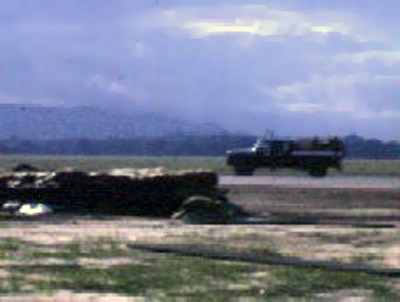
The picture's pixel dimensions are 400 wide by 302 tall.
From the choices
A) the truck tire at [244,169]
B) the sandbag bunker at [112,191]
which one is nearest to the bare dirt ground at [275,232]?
the sandbag bunker at [112,191]

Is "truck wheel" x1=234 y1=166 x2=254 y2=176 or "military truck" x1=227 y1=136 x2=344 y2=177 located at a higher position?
"military truck" x1=227 y1=136 x2=344 y2=177

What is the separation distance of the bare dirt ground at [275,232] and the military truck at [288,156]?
28460 mm

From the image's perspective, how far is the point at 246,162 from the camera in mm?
70500

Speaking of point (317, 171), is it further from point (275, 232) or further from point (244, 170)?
point (275, 232)

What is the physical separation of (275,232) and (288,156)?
4447cm

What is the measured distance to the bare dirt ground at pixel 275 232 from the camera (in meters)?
20.9

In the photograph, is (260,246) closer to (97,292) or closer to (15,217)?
(97,292)

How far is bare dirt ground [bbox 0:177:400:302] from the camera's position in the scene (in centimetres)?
2086

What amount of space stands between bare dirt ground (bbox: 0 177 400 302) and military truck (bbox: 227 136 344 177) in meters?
28.5

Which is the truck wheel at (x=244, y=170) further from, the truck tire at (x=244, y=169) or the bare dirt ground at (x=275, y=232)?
the bare dirt ground at (x=275, y=232)

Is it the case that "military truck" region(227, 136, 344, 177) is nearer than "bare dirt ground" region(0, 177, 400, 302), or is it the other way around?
"bare dirt ground" region(0, 177, 400, 302)

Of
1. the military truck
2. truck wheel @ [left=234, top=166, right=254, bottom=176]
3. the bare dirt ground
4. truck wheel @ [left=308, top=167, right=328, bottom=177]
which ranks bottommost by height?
the bare dirt ground

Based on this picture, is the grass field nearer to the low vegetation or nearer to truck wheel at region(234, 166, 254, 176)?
truck wheel at region(234, 166, 254, 176)

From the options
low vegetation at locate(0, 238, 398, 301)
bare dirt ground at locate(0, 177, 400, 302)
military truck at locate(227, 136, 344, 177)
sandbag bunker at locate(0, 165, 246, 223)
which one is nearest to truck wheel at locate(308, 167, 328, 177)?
military truck at locate(227, 136, 344, 177)
